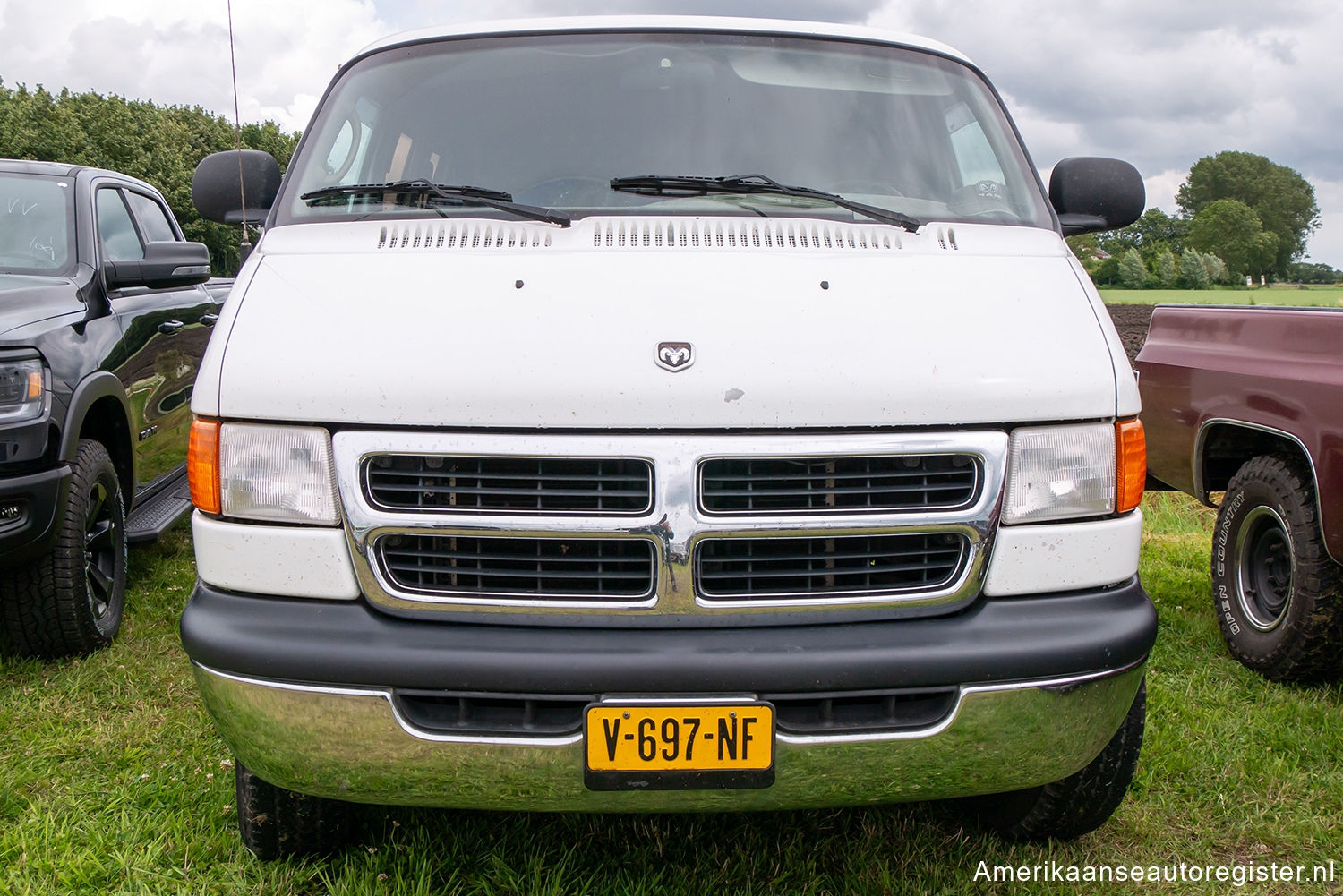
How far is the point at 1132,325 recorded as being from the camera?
63.7ft

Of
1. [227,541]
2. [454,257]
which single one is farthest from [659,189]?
[227,541]

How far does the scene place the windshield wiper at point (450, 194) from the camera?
2.46m

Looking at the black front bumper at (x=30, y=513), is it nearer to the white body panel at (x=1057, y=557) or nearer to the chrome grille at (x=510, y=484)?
the chrome grille at (x=510, y=484)

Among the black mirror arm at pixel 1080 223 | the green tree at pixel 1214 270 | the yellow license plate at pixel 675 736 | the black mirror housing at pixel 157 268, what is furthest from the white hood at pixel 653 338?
the green tree at pixel 1214 270

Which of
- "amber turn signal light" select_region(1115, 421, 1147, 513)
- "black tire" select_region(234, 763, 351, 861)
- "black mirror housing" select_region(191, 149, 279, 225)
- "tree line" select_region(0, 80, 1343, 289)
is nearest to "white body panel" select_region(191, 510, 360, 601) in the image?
"black tire" select_region(234, 763, 351, 861)

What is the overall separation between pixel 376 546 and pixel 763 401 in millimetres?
806

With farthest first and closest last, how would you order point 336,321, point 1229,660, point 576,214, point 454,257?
point 1229,660 → point 576,214 → point 454,257 → point 336,321

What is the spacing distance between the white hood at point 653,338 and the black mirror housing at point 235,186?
3.10ft

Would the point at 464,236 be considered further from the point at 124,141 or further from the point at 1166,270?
the point at 1166,270

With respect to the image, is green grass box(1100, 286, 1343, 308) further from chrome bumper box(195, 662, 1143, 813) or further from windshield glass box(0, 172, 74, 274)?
chrome bumper box(195, 662, 1143, 813)

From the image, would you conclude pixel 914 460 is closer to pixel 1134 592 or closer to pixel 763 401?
pixel 763 401

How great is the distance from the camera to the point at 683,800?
197cm

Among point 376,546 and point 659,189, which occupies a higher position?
point 659,189

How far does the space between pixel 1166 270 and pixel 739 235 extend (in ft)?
169
